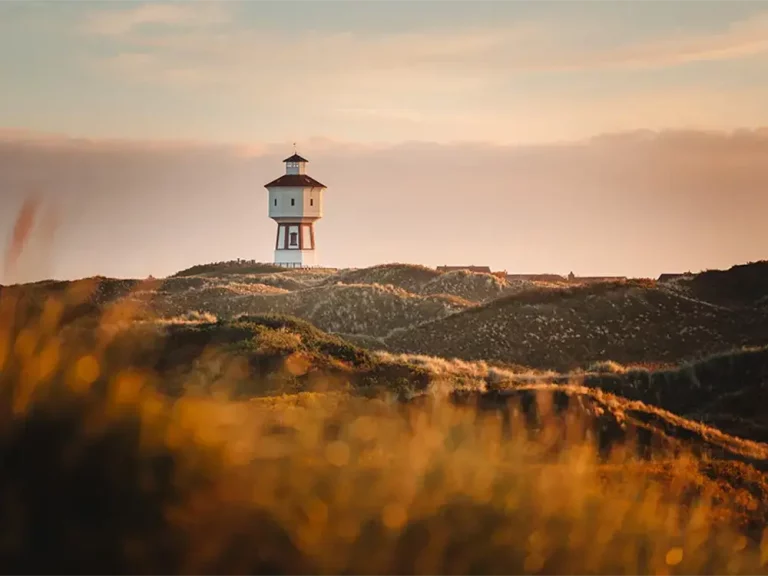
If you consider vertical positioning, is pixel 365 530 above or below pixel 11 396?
below

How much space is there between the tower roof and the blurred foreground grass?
205ft

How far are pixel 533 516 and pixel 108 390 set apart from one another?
2.35 m

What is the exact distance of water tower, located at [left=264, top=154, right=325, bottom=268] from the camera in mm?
69125

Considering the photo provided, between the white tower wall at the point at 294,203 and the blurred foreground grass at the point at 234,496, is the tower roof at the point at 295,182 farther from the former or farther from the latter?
the blurred foreground grass at the point at 234,496

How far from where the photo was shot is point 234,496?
537 centimetres

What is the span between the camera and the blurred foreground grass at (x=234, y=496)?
5.15 m

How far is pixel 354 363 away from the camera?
23.5 metres

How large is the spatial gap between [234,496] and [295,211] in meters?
64.1

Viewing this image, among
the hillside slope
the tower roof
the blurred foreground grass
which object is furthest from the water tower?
the blurred foreground grass

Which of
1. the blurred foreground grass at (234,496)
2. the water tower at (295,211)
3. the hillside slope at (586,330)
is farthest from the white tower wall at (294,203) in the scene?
the blurred foreground grass at (234,496)

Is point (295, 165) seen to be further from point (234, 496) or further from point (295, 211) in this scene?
point (234, 496)

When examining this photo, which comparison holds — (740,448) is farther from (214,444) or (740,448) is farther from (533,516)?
(214,444)

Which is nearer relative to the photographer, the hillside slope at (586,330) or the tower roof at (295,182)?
the hillside slope at (586,330)

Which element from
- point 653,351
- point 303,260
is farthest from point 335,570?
point 303,260
